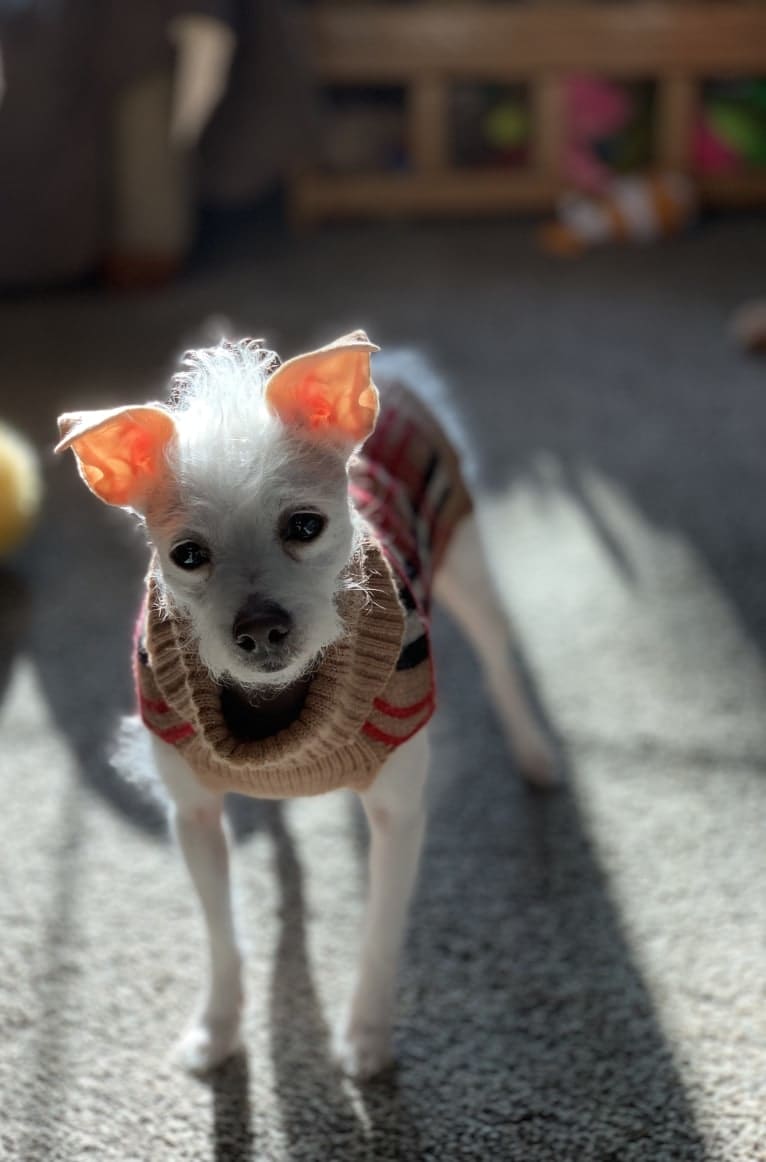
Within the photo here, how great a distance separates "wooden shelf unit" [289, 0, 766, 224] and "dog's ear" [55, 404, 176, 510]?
2.59 m

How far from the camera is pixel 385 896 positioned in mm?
1062

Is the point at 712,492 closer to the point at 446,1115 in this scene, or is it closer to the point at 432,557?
the point at 432,557

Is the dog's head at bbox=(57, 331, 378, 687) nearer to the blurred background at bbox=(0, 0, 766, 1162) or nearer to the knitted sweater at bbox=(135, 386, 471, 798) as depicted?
the knitted sweater at bbox=(135, 386, 471, 798)

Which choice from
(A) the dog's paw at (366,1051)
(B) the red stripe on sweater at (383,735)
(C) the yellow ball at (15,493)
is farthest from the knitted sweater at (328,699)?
(C) the yellow ball at (15,493)

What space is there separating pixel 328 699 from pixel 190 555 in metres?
0.15

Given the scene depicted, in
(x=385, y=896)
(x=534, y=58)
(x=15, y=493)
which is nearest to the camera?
(x=385, y=896)

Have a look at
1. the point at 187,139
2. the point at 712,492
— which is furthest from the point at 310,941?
the point at 187,139

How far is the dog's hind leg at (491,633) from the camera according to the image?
1327mm

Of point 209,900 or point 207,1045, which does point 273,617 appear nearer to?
point 209,900

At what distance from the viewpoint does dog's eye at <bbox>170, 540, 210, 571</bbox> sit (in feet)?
2.73

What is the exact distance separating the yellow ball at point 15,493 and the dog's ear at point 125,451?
3.24ft

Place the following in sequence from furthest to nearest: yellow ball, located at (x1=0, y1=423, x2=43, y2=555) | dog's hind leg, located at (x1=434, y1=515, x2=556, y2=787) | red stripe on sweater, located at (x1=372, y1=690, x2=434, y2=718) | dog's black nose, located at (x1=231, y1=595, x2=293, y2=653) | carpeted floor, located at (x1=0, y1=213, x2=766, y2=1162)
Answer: yellow ball, located at (x1=0, y1=423, x2=43, y2=555) < dog's hind leg, located at (x1=434, y1=515, x2=556, y2=787) < carpeted floor, located at (x1=0, y1=213, x2=766, y2=1162) < red stripe on sweater, located at (x1=372, y1=690, x2=434, y2=718) < dog's black nose, located at (x1=231, y1=595, x2=293, y2=653)

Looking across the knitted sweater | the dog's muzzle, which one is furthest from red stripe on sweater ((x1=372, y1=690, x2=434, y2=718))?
the dog's muzzle

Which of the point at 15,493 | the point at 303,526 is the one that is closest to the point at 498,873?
the point at 303,526
